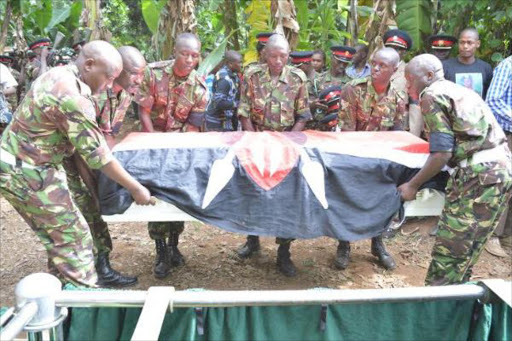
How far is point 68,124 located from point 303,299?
1558 millimetres

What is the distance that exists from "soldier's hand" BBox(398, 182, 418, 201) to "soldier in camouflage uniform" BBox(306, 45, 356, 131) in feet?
6.02

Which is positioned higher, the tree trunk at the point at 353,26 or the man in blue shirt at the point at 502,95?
the tree trunk at the point at 353,26

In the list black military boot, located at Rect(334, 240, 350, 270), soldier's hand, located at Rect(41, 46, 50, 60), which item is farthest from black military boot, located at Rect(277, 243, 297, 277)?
soldier's hand, located at Rect(41, 46, 50, 60)

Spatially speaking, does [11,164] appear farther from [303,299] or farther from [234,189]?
[303,299]

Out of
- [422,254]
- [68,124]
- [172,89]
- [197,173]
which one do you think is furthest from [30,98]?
[422,254]

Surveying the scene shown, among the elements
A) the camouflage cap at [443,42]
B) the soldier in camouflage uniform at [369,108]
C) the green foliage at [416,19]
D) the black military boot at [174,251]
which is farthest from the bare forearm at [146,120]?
the green foliage at [416,19]

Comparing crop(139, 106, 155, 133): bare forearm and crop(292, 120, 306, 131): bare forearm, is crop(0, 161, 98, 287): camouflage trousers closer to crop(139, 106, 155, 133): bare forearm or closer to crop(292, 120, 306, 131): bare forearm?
crop(139, 106, 155, 133): bare forearm

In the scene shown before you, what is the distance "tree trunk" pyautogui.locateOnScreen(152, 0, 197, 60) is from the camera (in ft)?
19.1

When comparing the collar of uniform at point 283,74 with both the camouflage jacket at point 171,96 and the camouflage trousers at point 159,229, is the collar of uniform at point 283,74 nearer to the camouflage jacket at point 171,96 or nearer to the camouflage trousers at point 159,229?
the camouflage jacket at point 171,96

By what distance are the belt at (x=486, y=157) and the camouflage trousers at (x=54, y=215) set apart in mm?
2069

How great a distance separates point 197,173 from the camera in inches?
114

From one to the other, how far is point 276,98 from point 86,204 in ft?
5.34

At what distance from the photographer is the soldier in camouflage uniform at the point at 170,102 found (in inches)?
149

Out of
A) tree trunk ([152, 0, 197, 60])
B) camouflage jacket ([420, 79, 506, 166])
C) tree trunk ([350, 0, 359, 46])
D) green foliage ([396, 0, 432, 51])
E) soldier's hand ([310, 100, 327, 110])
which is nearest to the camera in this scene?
camouflage jacket ([420, 79, 506, 166])
